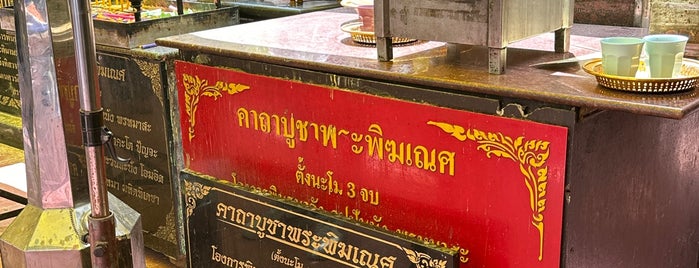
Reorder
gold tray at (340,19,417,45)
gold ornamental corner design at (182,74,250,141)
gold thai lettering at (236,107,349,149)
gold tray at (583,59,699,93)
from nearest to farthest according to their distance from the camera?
1. gold tray at (583,59,699,93)
2. gold thai lettering at (236,107,349,149)
3. gold tray at (340,19,417,45)
4. gold ornamental corner design at (182,74,250,141)

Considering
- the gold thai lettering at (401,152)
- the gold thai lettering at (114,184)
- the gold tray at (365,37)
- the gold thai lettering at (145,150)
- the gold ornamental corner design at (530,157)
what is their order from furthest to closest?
the gold thai lettering at (114,184), the gold thai lettering at (145,150), the gold tray at (365,37), the gold thai lettering at (401,152), the gold ornamental corner design at (530,157)

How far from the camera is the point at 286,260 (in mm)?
2492

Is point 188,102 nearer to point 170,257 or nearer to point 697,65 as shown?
point 170,257

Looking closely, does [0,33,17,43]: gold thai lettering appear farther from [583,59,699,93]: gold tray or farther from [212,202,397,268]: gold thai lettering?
[583,59,699,93]: gold tray

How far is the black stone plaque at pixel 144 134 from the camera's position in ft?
11.0

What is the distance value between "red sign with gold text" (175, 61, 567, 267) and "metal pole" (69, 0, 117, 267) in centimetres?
80

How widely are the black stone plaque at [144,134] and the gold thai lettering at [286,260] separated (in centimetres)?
106

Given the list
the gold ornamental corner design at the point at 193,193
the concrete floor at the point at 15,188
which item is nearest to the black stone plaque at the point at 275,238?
the gold ornamental corner design at the point at 193,193

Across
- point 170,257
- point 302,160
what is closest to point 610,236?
point 302,160

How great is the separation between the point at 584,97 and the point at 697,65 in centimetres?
36

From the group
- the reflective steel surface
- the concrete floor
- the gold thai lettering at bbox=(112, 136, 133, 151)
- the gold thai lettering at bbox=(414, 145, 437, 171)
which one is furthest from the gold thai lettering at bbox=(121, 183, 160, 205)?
the gold thai lettering at bbox=(414, 145, 437, 171)

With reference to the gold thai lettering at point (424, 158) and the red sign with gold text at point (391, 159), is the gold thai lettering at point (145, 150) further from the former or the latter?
the gold thai lettering at point (424, 158)

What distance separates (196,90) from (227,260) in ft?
1.96

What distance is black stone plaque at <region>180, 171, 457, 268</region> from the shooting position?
7.02 ft
